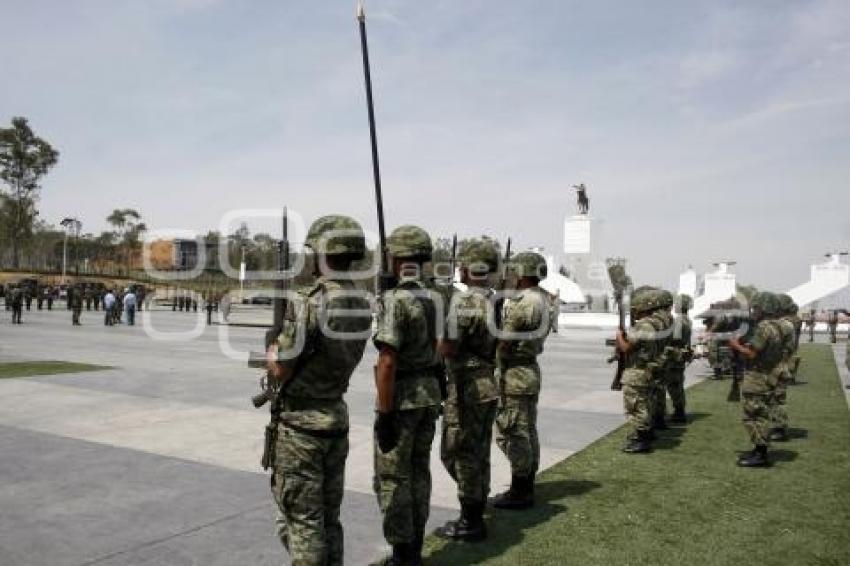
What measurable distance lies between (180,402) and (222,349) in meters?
8.74

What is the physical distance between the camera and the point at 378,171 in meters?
4.73

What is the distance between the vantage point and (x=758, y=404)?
6.74 metres

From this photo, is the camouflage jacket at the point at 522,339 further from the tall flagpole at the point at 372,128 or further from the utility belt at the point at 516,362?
the tall flagpole at the point at 372,128

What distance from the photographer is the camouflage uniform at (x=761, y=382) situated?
22.1 ft

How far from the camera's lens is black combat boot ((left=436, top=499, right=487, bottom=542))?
464 centimetres

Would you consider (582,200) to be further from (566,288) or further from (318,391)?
(318,391)

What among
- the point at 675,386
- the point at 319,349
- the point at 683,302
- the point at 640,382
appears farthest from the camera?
the point at 683,302

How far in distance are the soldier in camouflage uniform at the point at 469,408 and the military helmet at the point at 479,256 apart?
10.5 inches

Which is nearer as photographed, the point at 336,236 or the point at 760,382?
the point at 336,236

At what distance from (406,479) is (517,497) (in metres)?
1.72

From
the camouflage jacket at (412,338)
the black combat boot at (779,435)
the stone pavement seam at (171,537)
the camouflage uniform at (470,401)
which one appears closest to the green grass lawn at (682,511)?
the black combat boot at (779,435)

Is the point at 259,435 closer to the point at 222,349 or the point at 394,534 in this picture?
the point at 394,534

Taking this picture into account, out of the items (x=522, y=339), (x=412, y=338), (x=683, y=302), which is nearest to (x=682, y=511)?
(x=522, y=339)

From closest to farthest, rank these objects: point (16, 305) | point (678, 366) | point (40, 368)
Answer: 1. point (678, 366)
2. point (40, 368)
3. point (16, 305)
